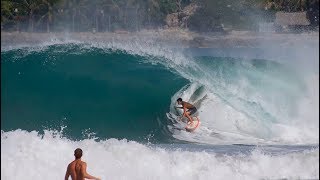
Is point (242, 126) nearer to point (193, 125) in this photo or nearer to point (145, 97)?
point (193, 125)

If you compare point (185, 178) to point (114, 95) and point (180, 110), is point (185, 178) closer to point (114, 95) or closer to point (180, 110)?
point (180, 110)

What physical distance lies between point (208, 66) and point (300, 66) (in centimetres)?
283

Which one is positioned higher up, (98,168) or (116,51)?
(116,51)

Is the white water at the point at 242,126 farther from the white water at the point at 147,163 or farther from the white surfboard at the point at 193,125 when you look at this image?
the white water at the point at 147,163

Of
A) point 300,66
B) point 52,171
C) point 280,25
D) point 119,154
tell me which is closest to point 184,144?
point 119,154

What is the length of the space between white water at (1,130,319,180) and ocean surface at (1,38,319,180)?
2cm

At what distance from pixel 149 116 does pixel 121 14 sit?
3672cm

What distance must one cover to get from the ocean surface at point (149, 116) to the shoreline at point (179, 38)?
79.5 feet

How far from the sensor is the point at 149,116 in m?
12.4

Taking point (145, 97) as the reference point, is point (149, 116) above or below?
below

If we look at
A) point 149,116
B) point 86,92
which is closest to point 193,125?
point 149,116

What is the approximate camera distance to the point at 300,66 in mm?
16734

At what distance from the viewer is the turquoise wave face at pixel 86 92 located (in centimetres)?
1207

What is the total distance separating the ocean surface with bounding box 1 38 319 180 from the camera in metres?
9.02
